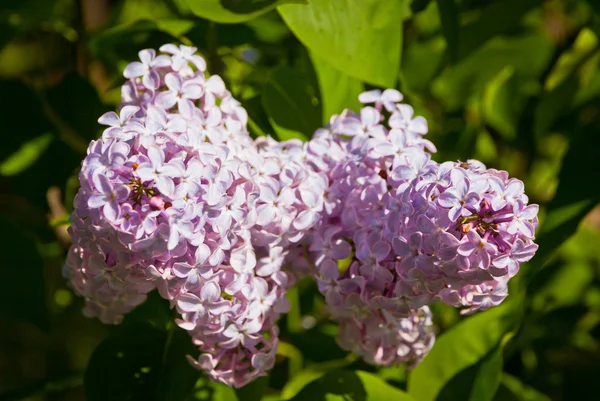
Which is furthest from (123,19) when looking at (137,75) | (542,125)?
(542,125)

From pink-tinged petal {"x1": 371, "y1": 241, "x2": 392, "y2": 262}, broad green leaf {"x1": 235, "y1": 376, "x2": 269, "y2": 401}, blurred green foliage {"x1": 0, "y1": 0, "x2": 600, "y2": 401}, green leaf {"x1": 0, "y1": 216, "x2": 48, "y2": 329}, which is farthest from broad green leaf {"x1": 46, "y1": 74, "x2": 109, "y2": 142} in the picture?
pink-tinged petal {"x1": 371, "y1": 241, "x2": 392, "y2": 262}

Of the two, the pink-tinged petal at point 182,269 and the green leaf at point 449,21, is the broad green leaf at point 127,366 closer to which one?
the pink-tinged petal at point 182,269

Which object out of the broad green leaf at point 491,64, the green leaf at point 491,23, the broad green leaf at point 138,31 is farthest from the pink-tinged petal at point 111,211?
the broad green leaf at point 491,64

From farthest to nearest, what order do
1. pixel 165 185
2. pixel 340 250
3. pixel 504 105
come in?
pixel 504 105 < pixel 340 250 < pixel 165 185

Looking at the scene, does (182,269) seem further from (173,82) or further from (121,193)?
(173,82)

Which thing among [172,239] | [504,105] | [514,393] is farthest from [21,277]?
[504,105]

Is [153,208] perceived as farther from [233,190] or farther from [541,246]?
[541,246]
